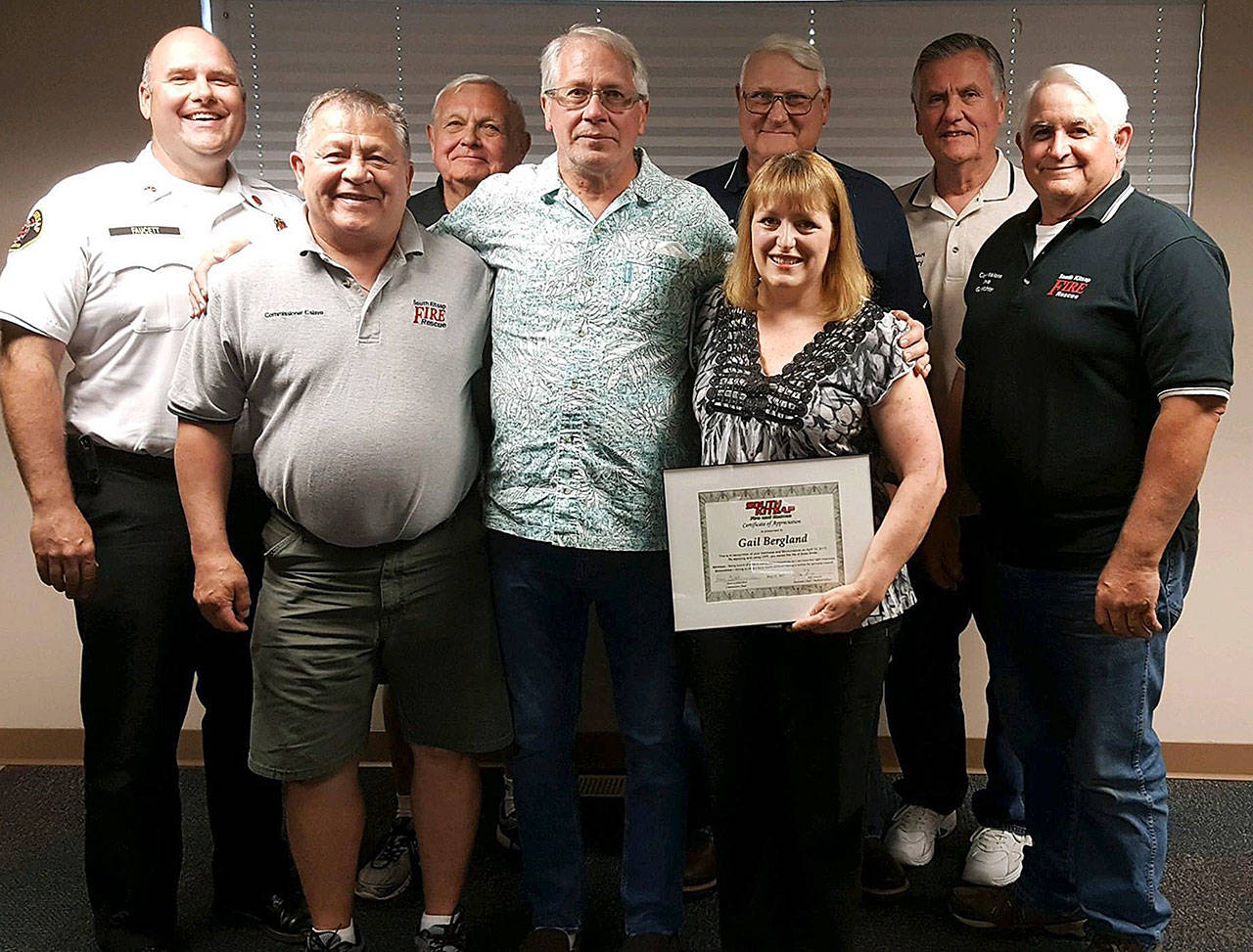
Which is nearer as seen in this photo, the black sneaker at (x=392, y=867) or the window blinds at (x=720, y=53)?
the black sneaker at (x=392, y=867)

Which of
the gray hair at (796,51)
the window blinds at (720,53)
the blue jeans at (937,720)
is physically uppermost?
the window blinds at (720,53)

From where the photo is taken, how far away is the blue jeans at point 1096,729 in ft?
6.88

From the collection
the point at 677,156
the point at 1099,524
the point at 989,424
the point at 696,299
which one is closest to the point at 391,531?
the point at 696,299

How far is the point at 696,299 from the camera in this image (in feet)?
7.23

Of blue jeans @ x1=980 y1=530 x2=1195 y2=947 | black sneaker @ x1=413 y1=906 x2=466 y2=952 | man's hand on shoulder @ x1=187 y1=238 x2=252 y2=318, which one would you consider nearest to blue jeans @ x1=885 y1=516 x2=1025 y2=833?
blue jeans @ x1=980 y1=530 x2=1195 y2=947

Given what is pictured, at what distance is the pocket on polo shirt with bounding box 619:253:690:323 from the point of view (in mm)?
2117

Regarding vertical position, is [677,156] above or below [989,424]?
above

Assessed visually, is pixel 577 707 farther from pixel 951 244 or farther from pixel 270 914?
pixel 951 244

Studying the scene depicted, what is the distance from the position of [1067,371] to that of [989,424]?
0.62ft

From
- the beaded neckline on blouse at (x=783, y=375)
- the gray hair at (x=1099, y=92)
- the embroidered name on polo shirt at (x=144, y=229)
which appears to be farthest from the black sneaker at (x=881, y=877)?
the embroidered name on polo shirt at (x=144, y=229)

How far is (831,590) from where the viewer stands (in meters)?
1.97

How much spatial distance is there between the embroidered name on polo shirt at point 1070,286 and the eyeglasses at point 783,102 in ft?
2.39

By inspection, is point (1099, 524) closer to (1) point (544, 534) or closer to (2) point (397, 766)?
(1) point (544, 534)

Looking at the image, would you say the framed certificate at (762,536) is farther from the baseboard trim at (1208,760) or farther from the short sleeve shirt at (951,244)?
the baseboard trim at (1208,760)
